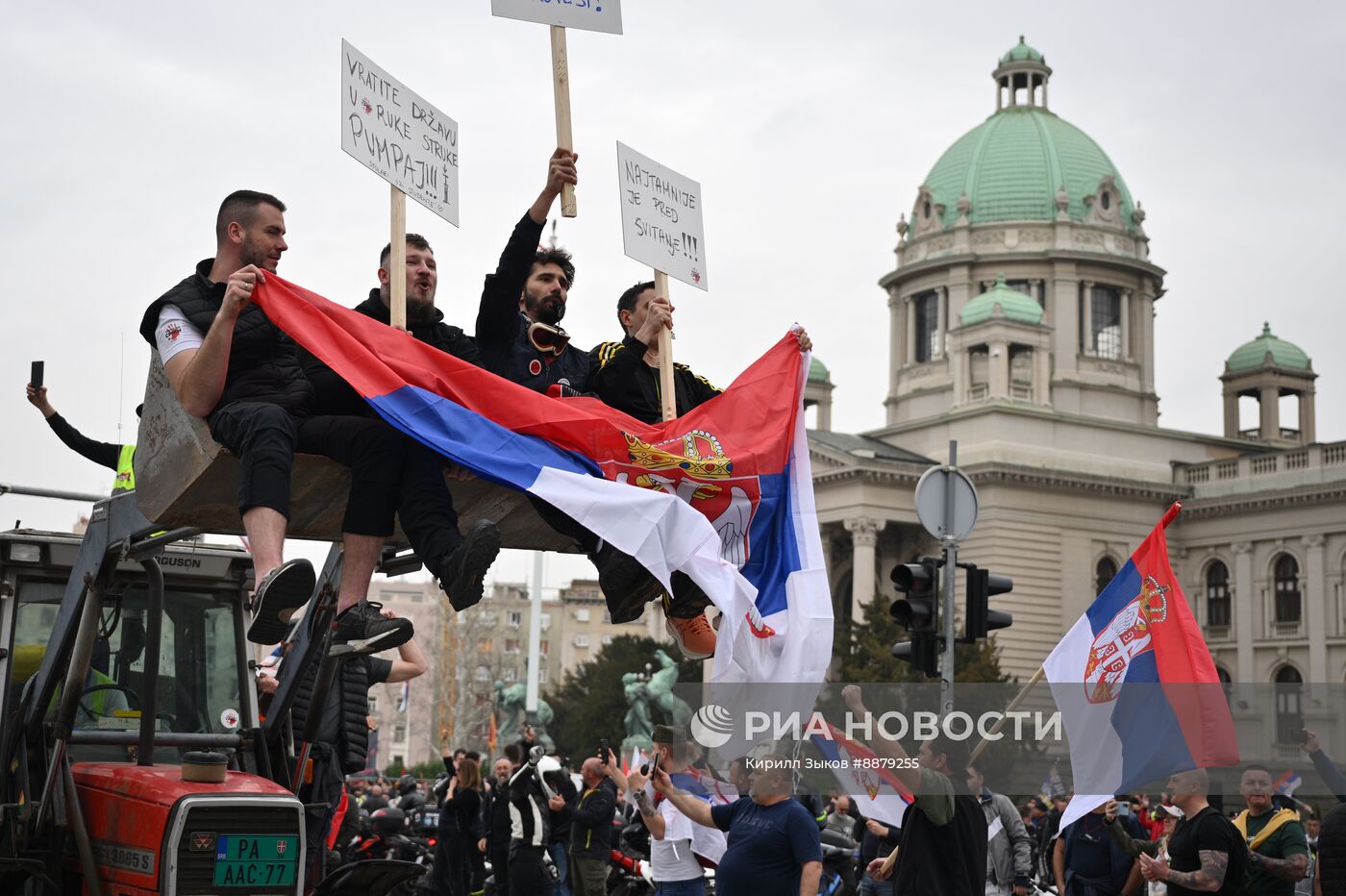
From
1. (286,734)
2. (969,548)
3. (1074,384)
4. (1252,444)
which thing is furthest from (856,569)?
(286,734)

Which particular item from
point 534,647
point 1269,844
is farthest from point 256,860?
point 534,647

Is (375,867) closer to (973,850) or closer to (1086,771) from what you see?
(973,850)

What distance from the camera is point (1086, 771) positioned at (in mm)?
12070

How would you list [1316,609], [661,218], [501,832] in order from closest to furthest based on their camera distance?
[661,218] → [501,832] → [1316,609]

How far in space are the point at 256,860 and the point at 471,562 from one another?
4.31 feet

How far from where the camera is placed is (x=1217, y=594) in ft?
256

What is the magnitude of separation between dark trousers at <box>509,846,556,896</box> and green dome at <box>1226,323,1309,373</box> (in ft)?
258

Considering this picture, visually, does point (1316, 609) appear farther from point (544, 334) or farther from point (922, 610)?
point (544, 334)

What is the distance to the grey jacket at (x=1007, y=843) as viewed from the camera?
1409cm

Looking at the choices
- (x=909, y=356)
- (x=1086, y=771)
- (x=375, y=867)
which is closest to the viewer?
(x=375, y=867)

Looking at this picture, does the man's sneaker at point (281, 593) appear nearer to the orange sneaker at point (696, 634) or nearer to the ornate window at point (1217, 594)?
the orange sneaker at point (696, 634)

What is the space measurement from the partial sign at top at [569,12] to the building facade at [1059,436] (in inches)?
2553

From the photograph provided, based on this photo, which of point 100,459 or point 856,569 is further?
point 856,569

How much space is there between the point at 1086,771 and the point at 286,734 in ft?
19.8
